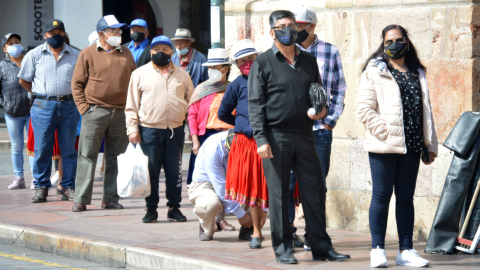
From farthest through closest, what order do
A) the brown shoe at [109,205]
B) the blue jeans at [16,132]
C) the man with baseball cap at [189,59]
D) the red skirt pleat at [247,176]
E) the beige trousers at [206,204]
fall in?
the blue jeans at [16,132]
the man with baseball cap at [189,59]
the brown shoe at [109,205]
the beige trousers at [206,204]
the red skirt pleat at [247,176]

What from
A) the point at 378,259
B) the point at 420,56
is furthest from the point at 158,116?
the point at 378,259

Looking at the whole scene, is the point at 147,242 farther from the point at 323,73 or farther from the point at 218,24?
the point at 218,24

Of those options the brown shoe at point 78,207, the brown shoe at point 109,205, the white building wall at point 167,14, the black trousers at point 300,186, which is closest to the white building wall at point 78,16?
the white building wall at point 167,14

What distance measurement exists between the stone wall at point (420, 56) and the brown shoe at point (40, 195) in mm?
3387

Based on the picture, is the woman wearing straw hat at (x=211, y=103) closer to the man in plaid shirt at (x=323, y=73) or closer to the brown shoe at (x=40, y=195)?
the man in plaid shirt at (x=323, y=73)

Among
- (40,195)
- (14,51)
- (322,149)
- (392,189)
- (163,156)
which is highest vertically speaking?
(14,51)

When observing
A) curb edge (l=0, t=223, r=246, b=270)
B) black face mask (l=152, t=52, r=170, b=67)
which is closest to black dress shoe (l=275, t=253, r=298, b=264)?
curb edge (l=0, t=223, r=246, b=270)

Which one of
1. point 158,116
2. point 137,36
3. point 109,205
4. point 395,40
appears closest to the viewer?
point 395,40

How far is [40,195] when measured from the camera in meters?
8.22

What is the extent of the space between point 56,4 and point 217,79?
41.7 ft

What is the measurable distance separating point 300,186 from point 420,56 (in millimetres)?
1759

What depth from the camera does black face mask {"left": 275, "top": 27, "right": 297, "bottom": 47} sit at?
504cm

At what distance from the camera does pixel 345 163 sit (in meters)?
6.54

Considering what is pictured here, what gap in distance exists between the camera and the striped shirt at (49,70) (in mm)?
8102
